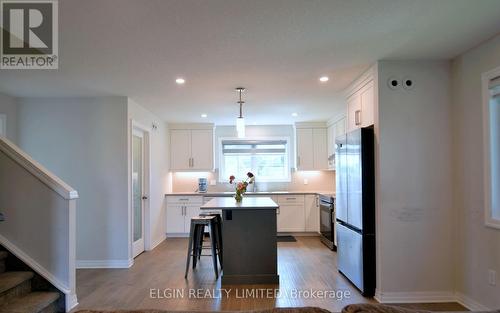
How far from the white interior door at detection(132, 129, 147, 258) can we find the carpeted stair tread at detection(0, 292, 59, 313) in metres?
1.99

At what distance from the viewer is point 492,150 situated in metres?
2.87

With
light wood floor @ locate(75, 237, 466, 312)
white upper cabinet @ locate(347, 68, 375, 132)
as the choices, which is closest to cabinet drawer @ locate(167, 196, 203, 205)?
light wood floor @ locate(75, 237, 466, 312)

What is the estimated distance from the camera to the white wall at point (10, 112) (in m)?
4.46

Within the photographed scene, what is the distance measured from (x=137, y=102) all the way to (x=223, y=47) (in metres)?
2.64

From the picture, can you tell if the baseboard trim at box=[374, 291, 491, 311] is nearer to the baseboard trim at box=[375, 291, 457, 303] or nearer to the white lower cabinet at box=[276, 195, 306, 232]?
the baseboard trim at box=[375, 291, 457, 303]

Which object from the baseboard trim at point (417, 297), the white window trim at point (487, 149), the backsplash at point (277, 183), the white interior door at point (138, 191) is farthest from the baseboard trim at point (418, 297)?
the backsplash at point (277, 183)

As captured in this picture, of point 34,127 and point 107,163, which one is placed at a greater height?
point 34,127

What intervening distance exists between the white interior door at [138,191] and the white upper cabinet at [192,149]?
162cm

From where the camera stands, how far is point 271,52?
3.05 m

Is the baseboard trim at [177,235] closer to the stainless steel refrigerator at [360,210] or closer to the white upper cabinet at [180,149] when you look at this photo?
the white upper cabinet at [180,149]

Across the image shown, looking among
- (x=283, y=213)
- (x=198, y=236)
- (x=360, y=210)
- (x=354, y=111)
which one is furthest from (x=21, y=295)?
(x=283, y=213)

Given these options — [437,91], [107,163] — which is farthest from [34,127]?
[437,91]

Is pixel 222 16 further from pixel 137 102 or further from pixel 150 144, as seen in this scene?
pixel 150 144

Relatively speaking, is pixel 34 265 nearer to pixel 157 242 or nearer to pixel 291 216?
pixel 157 242
